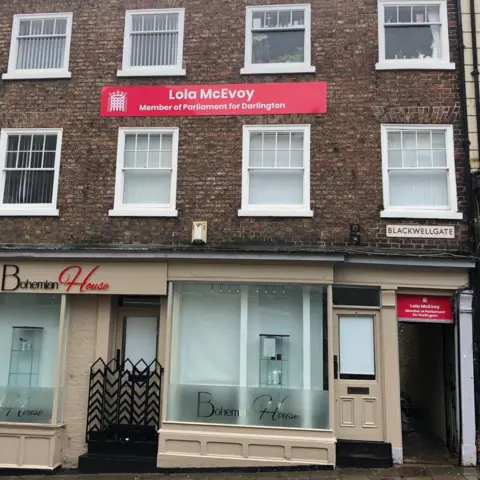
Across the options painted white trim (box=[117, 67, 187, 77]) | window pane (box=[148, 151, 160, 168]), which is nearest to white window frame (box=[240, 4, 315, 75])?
painted white trim (box=[117, 67, 187, 77])

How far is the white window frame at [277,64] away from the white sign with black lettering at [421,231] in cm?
336

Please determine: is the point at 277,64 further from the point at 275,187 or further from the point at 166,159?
the point at 166,159

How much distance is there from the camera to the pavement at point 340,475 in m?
8.01

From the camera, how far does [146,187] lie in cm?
998

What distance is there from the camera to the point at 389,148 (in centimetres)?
966

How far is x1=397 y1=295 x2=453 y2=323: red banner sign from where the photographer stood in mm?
9110

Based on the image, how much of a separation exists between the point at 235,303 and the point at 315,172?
281 cm

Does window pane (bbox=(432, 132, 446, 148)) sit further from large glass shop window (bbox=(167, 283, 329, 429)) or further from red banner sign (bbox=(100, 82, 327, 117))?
large glass shop window (bbox=(167, 283, 329, 429))

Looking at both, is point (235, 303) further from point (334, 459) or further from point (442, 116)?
point (442, 116)

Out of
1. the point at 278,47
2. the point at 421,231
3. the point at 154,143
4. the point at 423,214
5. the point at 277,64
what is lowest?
the point at 421,231

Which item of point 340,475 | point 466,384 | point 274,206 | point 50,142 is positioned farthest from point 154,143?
point 466,384

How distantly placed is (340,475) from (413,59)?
750cm

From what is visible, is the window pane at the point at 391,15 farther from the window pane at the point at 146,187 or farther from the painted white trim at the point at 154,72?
the window pane at the point at 146,187

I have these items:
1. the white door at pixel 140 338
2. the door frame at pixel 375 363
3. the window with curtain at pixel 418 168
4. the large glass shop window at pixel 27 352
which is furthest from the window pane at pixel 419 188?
the large glass shop window at pixel 27 352
